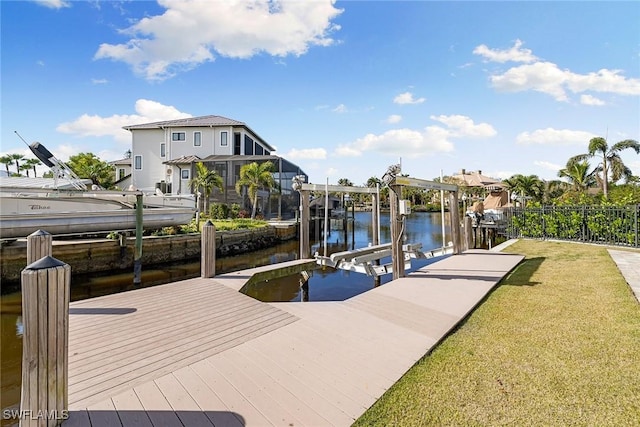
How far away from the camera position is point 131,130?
3033 centimetres

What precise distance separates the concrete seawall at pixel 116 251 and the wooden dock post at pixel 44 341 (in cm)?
1027

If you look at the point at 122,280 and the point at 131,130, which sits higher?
the point at 131,130

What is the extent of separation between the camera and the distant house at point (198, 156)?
2517cm

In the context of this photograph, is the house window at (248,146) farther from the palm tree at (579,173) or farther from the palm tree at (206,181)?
the palm tree at (579,173)

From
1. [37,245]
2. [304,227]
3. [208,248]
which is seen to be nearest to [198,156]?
[304,227]

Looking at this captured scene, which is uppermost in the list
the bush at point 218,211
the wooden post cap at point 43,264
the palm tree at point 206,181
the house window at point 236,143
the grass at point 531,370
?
the house window at point 236,143

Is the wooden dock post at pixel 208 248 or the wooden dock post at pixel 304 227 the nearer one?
the wooden dock post at pixel 208 248

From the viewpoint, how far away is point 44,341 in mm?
2146

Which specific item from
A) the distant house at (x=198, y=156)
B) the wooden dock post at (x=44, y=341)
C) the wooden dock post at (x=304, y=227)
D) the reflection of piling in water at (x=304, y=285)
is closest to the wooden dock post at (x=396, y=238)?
the reflection of piling in water at (x=304, y=285)

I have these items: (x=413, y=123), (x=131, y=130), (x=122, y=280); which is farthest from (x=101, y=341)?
(x=131, y=130)

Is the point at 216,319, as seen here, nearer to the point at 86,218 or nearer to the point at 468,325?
the point at 468,325

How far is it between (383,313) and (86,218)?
35.2 feet

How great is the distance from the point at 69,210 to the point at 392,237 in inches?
409

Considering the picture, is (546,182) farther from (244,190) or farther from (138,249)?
(138,249)
